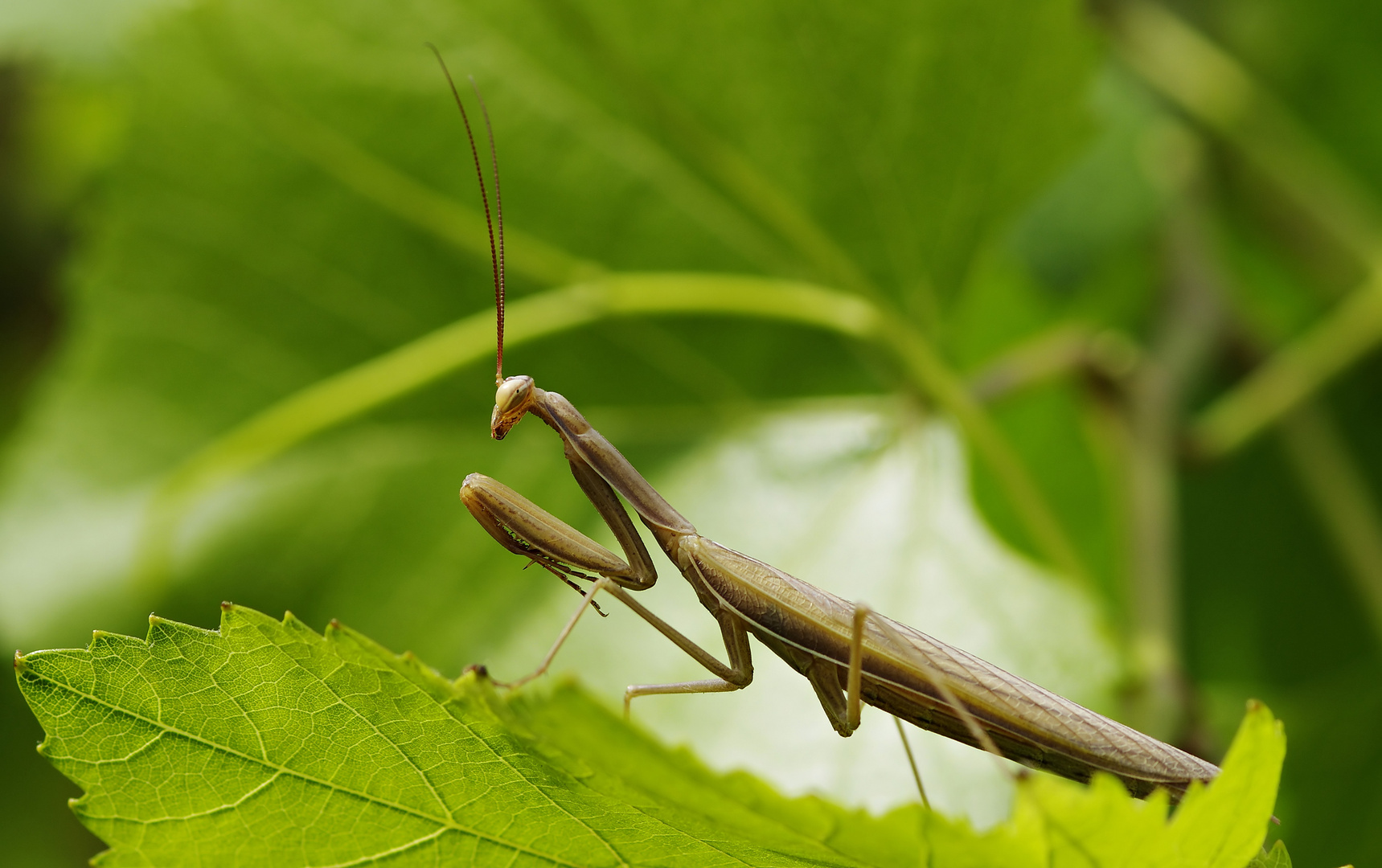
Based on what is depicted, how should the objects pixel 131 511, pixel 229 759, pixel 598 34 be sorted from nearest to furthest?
pixel 229 759 → pixel 598 34 → pixel 131 511

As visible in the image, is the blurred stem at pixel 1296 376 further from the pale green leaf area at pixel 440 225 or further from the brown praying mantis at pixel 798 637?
the brown praying mantis at pixel 798 637

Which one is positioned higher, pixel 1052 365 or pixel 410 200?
pixel 1052 365

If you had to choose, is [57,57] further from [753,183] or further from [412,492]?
[753,183]

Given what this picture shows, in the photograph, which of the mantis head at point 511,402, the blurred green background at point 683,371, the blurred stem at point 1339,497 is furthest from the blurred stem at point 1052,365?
the mantis head at point 511,402

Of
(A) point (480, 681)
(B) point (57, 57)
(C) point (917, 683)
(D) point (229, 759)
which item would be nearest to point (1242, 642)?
(C) point (917, 683)

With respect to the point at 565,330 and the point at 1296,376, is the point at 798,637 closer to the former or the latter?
the point at 565,330

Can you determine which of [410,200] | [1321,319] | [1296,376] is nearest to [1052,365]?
[1296,376]

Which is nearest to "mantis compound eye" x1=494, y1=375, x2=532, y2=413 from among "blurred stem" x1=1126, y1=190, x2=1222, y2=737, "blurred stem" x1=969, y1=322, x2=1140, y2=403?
"blurred stem" x1=969, y1=322, x2=1140, y2=403
